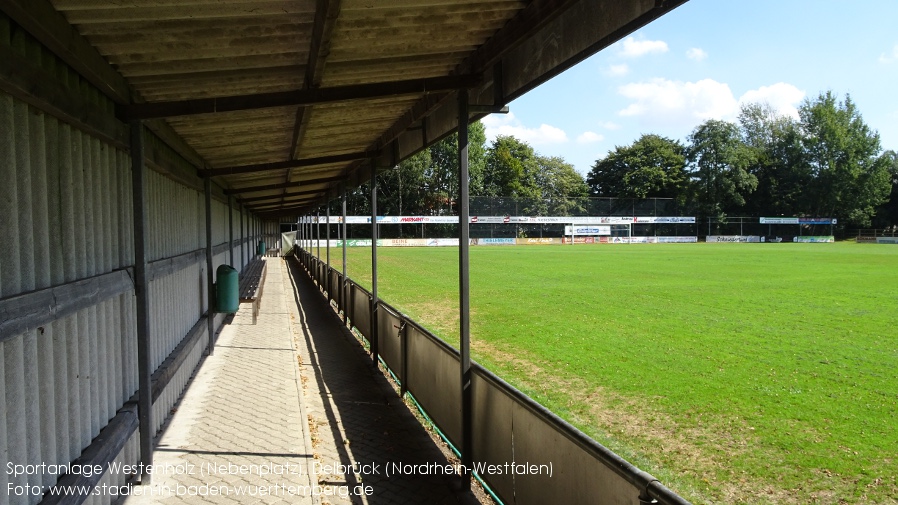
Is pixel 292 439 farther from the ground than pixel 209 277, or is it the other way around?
pixel 209 277

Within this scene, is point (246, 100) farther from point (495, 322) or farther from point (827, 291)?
point (827, 291)

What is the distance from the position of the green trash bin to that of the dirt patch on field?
15.8ft

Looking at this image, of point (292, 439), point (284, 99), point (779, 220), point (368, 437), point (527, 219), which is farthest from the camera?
point (779, 220)

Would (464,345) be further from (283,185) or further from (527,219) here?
(527,219)

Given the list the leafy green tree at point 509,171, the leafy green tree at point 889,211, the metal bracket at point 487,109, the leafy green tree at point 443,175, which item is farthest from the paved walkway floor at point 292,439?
the leafy green tree at point 889,211

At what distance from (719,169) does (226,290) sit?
94298 mm

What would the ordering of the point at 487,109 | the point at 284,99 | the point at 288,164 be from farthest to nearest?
1. the point at 288,164
2. the point at 487,109
3. the point at 284,99

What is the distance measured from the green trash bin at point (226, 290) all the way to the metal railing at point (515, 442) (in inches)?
132

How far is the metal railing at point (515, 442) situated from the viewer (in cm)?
314

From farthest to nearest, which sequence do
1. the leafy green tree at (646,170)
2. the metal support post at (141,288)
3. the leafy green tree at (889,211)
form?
the leafy green tree at (646,170), the leafy green tree at (889,211), the metal support post at (141,288)

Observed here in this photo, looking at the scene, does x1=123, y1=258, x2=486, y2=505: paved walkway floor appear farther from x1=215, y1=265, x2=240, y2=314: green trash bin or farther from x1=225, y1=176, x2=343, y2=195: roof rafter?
x1=225, y1=176, x2=343, y2=195: roof rafter

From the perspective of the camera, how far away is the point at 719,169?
93.2 metres

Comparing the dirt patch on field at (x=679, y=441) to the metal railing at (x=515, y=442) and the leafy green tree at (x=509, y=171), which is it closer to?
the metal railing at (x=515, y=442)

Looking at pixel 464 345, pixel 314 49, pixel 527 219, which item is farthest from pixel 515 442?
pixel 527 219
